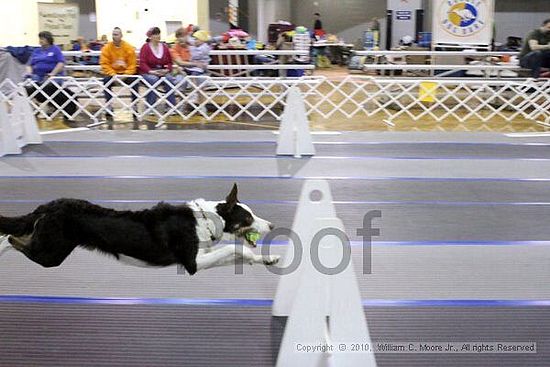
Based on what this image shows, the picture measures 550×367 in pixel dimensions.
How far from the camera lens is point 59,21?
18.3m

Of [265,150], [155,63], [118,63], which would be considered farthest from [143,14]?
[265,150]

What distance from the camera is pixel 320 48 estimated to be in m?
22.7

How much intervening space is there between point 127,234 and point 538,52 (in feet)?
34.9

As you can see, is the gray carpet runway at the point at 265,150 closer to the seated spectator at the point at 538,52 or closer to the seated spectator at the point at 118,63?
the seated spectator at the point at 118,63

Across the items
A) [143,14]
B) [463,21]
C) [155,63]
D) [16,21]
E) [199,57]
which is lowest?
[155,63]

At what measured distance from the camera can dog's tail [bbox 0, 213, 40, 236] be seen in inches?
127

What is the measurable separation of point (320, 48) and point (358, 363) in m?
21.0

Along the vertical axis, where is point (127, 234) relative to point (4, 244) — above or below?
above

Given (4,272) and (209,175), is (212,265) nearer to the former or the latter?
(4,272)

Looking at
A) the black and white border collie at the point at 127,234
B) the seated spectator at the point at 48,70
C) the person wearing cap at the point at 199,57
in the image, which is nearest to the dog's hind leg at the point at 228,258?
the black and white border collie at the point at 127,234

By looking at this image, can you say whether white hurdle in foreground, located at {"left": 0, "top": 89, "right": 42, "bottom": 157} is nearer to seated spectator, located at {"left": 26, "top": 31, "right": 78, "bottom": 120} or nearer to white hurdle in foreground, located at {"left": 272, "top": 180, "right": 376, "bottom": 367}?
seated spectator, located at {"left": 26, "top": 31, "right": 78, "bottom": 120}

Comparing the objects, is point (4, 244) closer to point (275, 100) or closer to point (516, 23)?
point (275, 100)

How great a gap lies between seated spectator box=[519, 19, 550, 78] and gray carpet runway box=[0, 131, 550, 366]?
12.8 feet

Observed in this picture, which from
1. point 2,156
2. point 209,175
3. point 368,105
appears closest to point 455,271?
point 209,175
